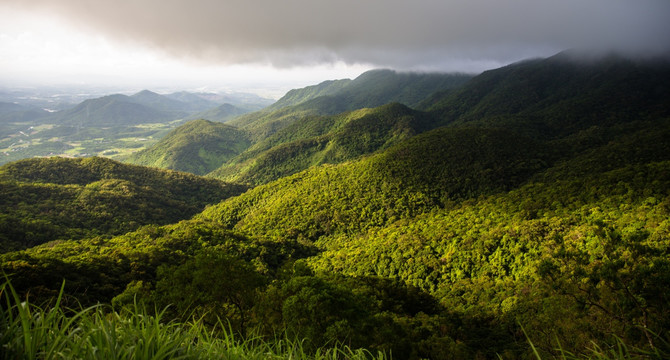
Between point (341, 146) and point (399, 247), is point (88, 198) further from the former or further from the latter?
A: point (341, 146)

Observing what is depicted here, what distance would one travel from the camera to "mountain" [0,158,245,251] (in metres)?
65.6

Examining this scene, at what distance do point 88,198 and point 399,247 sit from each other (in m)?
88.0

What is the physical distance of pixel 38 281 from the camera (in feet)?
85.4

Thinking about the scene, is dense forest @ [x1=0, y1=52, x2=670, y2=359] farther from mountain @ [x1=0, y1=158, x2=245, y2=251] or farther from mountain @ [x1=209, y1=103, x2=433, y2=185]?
mountain @ [x1=209, y1=103, x2=433, y2=185]

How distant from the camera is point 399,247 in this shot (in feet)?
182

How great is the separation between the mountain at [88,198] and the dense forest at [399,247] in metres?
0.58

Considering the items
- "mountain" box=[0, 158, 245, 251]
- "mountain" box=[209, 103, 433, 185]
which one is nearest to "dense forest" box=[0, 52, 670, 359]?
"mountain" box=[0, 158, 245, 251]

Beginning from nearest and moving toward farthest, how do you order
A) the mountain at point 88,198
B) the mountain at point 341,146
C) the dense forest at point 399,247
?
the dense forest at point 399,247 → the mountain at point 88,198 → the mountain at point 341,146

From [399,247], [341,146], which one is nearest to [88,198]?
[399,247]

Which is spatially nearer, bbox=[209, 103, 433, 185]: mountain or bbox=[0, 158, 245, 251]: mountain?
bbox=[0, 158, 245, 251]: mountain

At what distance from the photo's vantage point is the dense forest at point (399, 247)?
15820mm

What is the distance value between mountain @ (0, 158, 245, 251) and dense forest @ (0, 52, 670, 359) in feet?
1.89

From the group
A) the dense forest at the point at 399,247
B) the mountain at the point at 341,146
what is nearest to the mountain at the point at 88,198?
the dense forest at the point at 399,247

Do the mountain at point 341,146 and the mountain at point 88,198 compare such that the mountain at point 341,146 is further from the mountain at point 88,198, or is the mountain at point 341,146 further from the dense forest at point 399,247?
the dense forest at point 399,247
